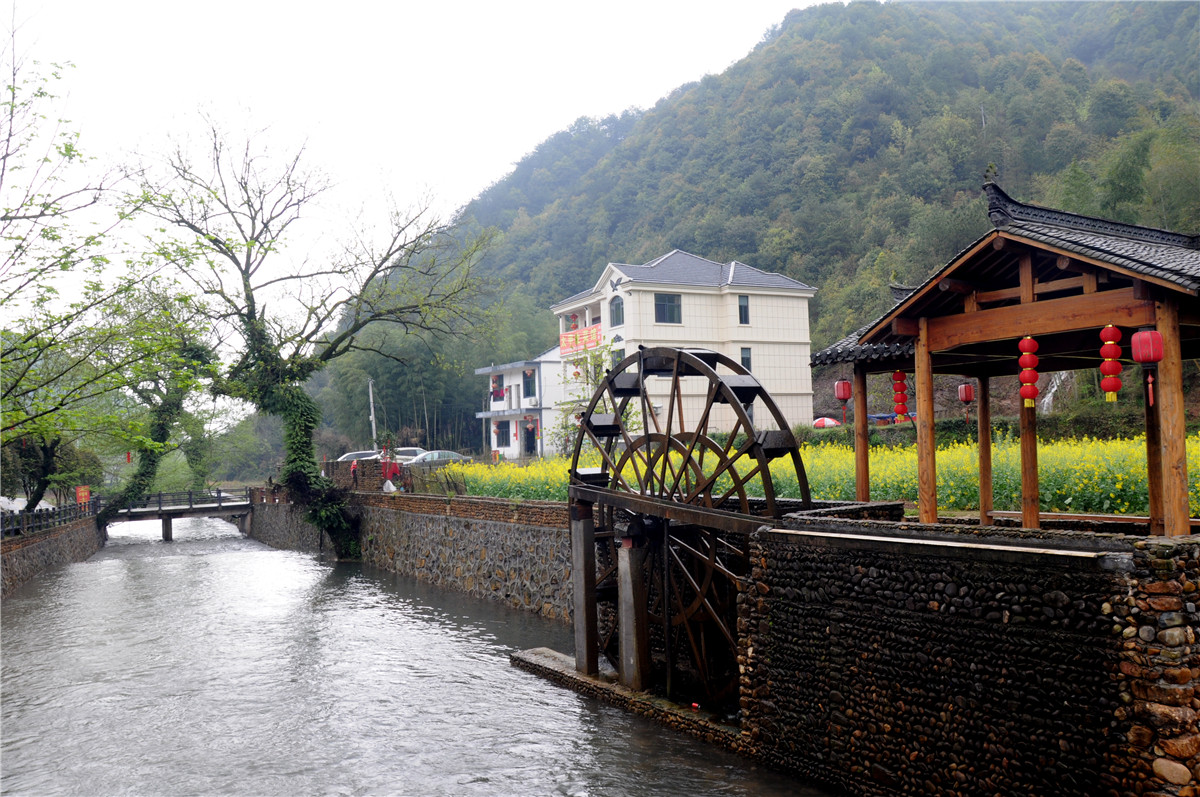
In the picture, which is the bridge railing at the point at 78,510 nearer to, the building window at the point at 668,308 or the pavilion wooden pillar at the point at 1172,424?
the building window at the point at 668,308

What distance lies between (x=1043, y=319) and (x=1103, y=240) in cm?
86

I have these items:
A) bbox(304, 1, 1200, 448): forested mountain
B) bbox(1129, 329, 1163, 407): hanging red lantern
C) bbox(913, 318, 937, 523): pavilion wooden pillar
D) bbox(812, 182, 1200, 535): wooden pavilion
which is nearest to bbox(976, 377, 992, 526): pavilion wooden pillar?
bbox(812, 182, 1200, 535): wooden pavilion

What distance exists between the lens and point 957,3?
73.7m

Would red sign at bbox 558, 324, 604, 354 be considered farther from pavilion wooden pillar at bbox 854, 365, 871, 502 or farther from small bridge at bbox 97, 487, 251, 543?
pavilion wooden pillar at bbox 854, 365, 871, 502

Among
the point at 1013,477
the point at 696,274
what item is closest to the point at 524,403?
the point at 696,274

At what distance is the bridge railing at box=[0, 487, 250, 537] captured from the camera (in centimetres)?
2054

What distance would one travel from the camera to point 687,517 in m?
8.91

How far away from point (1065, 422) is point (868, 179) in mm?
34013

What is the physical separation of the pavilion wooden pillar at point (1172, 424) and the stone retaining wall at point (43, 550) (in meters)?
20.9

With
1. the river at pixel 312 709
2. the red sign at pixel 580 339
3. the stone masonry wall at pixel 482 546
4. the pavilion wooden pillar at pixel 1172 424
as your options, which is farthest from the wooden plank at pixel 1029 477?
the red sign at pixel 580 339

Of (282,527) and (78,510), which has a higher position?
(78,510)

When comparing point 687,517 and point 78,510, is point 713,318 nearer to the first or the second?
point 78,510

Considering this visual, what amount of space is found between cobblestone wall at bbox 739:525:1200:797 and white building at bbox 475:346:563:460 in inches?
1188

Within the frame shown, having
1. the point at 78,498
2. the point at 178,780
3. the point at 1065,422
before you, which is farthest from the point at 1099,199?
the point at 78,498
